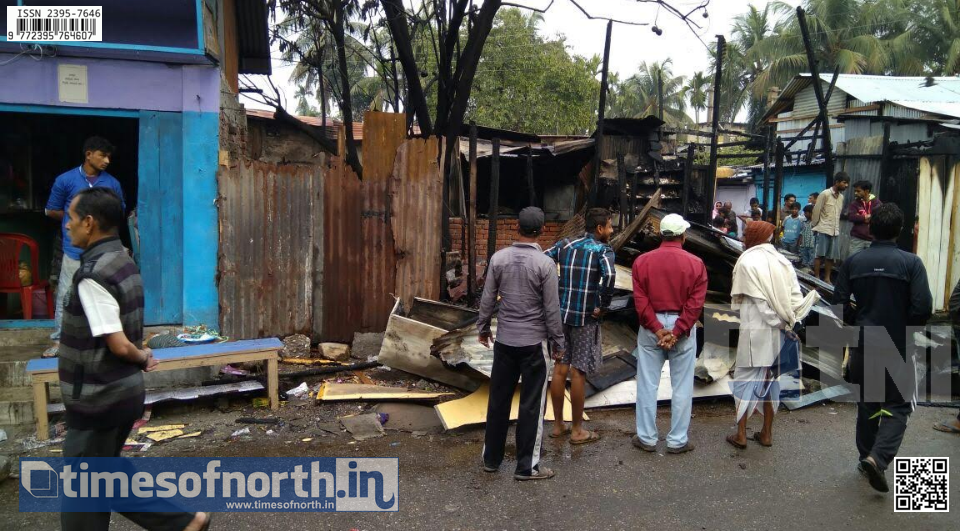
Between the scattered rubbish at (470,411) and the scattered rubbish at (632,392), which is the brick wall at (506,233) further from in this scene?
the scattered rubbish at (470,411)

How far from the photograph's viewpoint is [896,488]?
13.9 ft

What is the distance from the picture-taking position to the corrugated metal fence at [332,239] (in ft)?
22.6

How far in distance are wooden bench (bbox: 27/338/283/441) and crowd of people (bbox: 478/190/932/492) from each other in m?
2.23

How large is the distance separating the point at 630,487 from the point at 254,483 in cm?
254

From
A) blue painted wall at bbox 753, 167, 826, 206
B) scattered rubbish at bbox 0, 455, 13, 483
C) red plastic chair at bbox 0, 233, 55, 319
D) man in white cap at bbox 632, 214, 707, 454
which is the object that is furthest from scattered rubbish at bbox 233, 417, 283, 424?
blue painted wall at bbox 753, 167, 826, 206

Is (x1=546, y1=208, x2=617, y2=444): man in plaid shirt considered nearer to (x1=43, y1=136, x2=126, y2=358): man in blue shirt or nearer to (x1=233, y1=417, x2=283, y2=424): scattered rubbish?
(x1=233, y1=417, x2=283, y2=424): scattered rubbish

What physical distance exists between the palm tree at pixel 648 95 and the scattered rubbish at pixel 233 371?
3289cm

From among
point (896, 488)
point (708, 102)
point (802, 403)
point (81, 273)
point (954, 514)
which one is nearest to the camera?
point (81, 273)

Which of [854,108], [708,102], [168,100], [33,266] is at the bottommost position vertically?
[33,266]

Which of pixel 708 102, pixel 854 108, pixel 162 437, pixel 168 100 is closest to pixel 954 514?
pixel 162 437

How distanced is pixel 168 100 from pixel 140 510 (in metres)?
4.97

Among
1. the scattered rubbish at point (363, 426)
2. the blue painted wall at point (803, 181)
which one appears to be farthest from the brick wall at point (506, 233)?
the blue painted wall at point (803, 181)

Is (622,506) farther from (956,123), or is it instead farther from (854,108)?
(854,108)

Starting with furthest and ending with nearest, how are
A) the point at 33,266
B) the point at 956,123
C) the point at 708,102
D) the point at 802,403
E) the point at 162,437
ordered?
1. the point at 708,102
2. the point at 956,123
3. the point at 33,266
4. the point at 802,403
5. the point at 162,437
